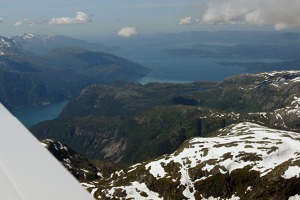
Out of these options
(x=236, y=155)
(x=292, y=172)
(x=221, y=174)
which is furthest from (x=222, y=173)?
(x=292, y=172)

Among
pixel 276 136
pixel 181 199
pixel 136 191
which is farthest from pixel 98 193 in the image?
pixel 276 136

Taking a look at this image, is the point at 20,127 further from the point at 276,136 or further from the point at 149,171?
the point at 276,136

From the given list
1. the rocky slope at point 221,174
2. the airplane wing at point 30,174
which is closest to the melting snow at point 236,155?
the rocky slope at point 221,174

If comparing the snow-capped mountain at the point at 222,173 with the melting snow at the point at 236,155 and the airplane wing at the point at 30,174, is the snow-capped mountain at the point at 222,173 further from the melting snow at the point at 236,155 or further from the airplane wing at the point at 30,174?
the airplane wing at the point at 30,174

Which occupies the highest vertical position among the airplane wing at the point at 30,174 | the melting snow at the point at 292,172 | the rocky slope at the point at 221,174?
the airplane wing at the point at 30,174

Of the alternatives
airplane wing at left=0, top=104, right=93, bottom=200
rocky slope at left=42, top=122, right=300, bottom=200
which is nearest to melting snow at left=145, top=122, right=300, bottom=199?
rocky slope at left=42, top=122, right=300, bottom=200
